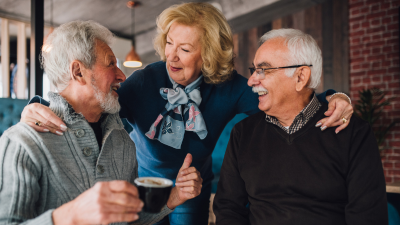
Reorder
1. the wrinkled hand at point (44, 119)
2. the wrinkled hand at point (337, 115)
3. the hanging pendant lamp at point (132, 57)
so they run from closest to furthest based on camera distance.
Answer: the wrinkled hand at point (44, 119) < the wrinkled hand at point (337, 115) < the hanging pendant lamp at point (132, 57)

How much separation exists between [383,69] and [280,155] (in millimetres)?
3941

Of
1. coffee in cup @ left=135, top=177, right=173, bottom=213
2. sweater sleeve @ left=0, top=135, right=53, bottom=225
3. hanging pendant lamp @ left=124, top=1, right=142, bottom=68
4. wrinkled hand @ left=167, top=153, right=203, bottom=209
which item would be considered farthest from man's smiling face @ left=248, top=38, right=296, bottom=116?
hanging pendant lamp @ left=124, top=1, right=142, bottom=68

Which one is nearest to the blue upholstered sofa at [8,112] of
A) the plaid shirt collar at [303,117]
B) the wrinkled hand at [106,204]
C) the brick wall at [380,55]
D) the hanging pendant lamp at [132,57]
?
the wrinkled hand at [106,204]

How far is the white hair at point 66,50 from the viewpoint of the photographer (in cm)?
118

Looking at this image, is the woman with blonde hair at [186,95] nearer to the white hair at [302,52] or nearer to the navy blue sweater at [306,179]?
the white hair at [302,52]

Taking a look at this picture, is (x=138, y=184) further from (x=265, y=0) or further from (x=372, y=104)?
(x=265, y=0)

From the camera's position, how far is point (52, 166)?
1.02m

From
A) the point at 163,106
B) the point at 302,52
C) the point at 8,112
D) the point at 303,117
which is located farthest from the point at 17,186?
the point at 8,112

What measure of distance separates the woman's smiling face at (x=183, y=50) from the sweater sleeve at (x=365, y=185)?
0.87 metres

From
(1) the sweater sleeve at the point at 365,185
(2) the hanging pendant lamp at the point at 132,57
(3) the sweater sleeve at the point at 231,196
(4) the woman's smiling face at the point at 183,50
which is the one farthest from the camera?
(2) the hanging pendant lamp at the point at 132,57

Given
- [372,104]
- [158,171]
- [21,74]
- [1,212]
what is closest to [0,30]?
[21,74]

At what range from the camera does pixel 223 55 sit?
5.47ft

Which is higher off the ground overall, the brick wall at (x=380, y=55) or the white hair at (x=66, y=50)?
the brick wall at (x=380, y=55)

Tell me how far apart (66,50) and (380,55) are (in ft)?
15.3
